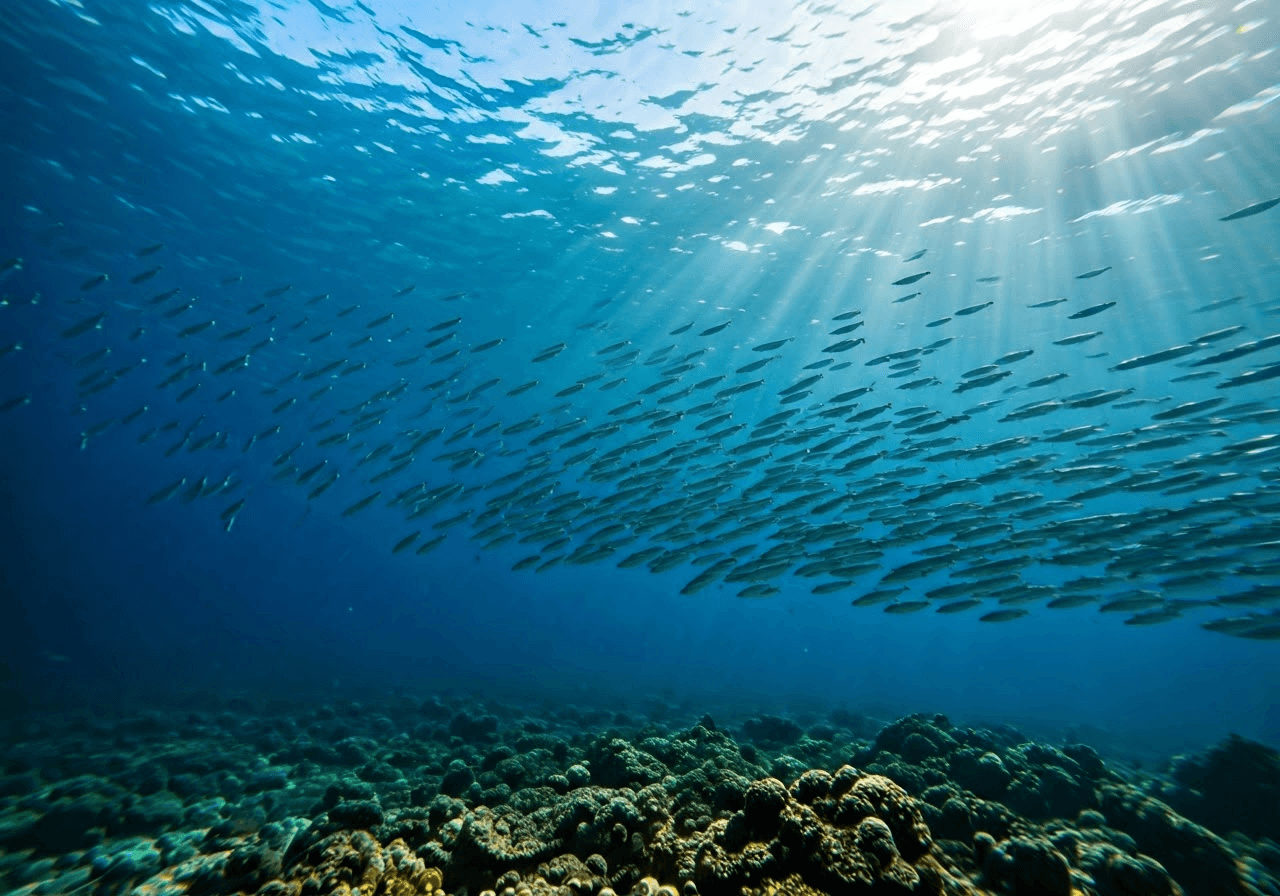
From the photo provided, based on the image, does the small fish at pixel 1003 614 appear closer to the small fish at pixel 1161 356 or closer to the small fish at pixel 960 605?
the small fish at pixel 960 605

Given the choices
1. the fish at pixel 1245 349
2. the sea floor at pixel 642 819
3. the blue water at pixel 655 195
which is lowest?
the sea floor at pixel 642 819

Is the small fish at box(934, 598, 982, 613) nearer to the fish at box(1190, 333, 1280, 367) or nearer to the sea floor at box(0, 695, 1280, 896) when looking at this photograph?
the sea floor at box(0, 695, 1280, 896)

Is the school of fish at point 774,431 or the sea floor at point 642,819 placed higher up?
the school of fish at point 774,431

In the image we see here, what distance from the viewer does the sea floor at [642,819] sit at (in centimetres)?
340

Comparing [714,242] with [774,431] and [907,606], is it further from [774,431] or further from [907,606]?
→ [907,606]

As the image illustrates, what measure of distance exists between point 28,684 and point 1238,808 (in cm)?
3819

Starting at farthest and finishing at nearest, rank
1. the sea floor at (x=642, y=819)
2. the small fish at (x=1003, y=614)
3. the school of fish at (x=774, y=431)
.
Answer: the school of fish at (x=774, y=431), the small fish at (x=1003, y=614), the sea floor at (x=642, y=819)

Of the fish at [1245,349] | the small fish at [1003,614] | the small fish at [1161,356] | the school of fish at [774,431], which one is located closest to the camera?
the fish at [1245,349]

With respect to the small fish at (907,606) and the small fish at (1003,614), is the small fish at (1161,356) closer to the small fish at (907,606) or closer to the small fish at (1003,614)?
the small fish at (1003,614)

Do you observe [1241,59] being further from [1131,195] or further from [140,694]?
[140,694]

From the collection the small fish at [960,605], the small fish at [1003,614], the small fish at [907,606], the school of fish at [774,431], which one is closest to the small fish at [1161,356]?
the school of fish at [774,431]

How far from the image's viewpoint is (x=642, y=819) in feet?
15.1

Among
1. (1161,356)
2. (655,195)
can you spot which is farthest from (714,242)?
(1161,356)

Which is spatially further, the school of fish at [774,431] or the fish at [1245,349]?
the school of fish at [774,431]
